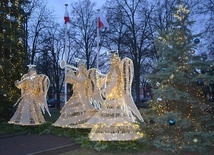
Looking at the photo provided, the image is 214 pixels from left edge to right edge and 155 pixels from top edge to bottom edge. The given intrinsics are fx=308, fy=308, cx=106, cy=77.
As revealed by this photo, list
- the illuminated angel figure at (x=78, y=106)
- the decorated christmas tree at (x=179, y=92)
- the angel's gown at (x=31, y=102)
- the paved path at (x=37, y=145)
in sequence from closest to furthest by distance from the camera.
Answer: the decorated christmas tree at (x=179, y=92), the paved path at (x=37, y=145), the illuminated angel figure at (x=78, y=106), the angel's gown at (x=31, y=102)

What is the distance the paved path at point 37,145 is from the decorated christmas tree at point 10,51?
3725 mm

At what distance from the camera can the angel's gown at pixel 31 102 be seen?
15.4 meters

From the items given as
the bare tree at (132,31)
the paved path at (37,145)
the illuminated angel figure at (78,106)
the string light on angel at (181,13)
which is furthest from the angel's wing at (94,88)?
the bare tree at (132,31)

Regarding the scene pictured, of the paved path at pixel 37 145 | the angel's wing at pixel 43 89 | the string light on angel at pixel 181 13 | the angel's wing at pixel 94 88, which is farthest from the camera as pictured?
the angel's wing at pixel 43 89

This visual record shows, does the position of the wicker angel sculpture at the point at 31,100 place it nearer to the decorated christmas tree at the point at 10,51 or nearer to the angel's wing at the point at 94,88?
the decorated christmas tree at the point at 10,51

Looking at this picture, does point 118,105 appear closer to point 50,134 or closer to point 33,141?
point 33,141

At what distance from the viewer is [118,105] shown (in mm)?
11016

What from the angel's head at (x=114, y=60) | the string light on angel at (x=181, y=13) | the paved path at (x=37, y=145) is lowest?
Result: the paved path at (x=37, y=145)

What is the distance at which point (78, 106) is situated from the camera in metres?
14.3

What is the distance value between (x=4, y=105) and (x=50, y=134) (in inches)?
182

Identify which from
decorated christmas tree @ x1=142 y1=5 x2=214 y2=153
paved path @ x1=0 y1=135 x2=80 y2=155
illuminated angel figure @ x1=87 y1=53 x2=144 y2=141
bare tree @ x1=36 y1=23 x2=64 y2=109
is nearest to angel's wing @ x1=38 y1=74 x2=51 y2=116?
paved path @ x1=0 y1=135 x2=80 y2=155

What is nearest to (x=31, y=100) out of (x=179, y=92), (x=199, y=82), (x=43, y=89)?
(x=43, y=89)

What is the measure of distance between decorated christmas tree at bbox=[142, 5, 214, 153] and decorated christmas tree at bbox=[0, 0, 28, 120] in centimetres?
1023

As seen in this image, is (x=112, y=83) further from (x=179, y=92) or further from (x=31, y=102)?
(x=31, y=102)
